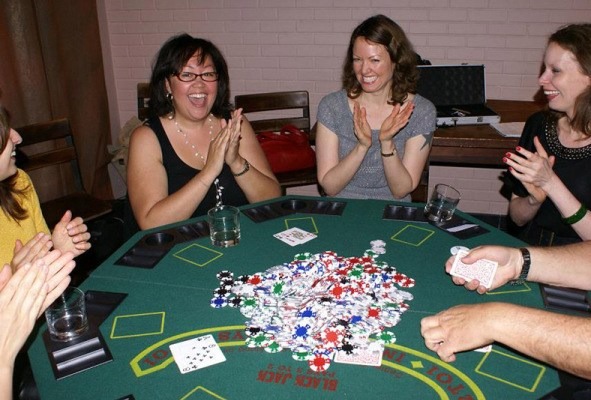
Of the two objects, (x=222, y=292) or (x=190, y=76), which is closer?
(x=222, y=292)

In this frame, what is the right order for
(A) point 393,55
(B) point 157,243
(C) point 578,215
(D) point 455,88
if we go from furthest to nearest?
(D) point 455,88 → (A) point 393,55 → (C) point 578,215 → (B) point 157,243

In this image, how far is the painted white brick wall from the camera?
387cm

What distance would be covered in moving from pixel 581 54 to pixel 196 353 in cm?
201

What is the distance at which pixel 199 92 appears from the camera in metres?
2.46

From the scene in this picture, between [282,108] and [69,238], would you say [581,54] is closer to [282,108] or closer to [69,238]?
[282,108]

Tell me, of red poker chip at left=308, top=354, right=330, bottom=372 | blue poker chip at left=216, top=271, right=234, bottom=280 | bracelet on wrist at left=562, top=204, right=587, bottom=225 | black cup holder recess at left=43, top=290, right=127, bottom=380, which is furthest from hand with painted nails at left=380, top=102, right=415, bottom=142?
black cup holder recess at left=43, top=290, right=127, bottom=380

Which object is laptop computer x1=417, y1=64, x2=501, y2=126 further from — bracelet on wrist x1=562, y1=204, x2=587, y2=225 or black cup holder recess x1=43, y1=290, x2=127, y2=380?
black cup holder recess x1=43, y1=290, x2=127, y2=380

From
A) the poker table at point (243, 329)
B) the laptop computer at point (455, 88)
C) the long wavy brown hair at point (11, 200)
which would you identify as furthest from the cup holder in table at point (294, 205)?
the laptop computer at point (455, 88)

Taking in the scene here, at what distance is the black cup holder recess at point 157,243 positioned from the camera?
193cm

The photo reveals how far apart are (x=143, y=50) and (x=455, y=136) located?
2715mm

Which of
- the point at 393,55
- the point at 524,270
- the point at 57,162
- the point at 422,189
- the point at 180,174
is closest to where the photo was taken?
the point at 524,270

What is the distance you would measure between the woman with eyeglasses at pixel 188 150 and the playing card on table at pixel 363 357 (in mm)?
1136

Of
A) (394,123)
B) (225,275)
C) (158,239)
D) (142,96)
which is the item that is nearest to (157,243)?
(158,239)

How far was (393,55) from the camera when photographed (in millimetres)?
2617
